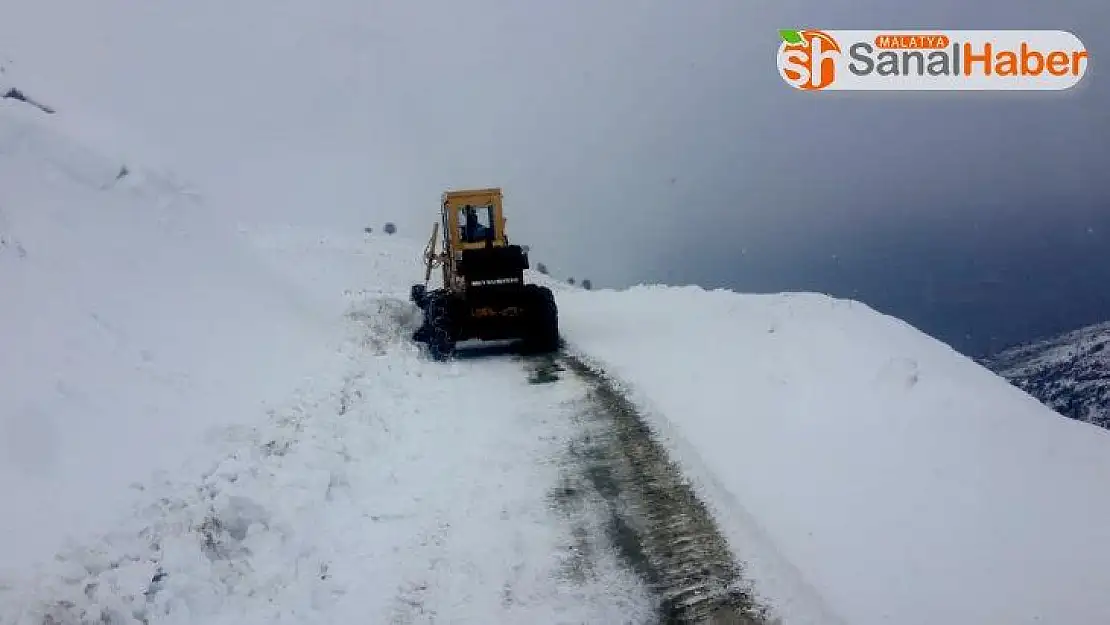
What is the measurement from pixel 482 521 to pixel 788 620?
2798mm

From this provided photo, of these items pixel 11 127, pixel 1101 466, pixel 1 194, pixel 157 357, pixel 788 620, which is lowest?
pixel 788 620

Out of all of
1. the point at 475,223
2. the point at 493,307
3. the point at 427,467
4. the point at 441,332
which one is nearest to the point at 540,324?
the point at 493,307

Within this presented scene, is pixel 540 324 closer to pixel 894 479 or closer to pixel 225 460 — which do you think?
pixel 225 460

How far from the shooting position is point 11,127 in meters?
12.3

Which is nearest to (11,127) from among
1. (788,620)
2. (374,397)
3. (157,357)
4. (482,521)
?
(157,357)

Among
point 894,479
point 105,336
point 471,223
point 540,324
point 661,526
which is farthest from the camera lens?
point 471,223

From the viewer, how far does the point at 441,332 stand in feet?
54.1

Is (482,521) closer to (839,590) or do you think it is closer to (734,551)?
(734,551)

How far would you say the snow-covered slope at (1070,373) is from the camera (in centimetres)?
1817

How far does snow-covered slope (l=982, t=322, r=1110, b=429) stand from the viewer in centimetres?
1817

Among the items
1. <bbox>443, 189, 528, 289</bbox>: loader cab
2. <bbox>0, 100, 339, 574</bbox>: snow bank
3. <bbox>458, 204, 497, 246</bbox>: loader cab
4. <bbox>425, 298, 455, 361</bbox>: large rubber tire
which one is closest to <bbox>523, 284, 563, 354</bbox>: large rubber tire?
<bbox>425, 298, 455, 361</bbox>: large rubber tire

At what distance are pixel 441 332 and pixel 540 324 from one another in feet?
6.71

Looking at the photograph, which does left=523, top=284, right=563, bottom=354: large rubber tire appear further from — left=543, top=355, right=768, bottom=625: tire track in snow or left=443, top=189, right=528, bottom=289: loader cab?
left=543, top=355, right=768, bottom=625: tire track in snow

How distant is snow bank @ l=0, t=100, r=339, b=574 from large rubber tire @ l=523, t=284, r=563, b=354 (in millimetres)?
3974
